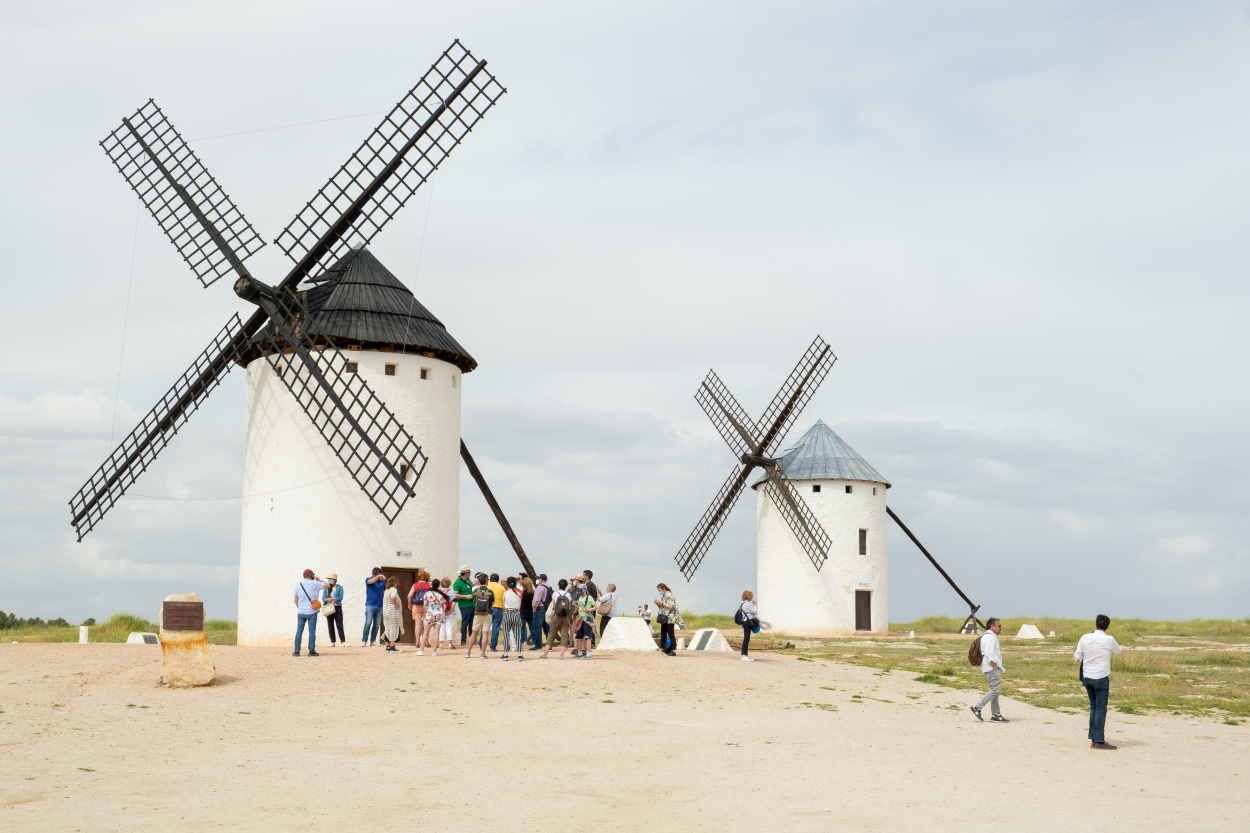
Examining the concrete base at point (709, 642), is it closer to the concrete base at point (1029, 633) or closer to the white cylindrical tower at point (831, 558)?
the concrete base at point (1029, 633)

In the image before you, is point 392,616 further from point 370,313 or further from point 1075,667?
point 1075,667

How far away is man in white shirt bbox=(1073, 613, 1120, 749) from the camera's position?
609 inches

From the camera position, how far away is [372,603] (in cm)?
2503

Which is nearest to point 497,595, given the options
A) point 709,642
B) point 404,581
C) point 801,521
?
point 404,581

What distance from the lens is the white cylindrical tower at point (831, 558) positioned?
1913 inches

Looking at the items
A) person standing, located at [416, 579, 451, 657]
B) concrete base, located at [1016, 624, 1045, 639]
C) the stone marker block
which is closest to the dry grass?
concrete base, located at [1016, 624, 1045, 639]

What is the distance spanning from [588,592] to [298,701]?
271 inches

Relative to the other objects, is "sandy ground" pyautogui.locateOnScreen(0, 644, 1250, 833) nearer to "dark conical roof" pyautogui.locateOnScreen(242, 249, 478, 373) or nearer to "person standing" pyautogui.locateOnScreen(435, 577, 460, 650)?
"person standing" pyautogui.locateOnScreen(435, 577, 460, 650)

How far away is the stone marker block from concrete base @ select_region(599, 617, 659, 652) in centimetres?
917

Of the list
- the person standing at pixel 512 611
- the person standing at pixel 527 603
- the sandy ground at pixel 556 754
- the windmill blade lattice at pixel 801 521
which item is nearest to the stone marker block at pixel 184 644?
the sandy ground at pixel 556 754

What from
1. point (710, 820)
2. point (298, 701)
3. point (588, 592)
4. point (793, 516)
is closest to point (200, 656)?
point (298, 701)

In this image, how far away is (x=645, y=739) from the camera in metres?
15.4

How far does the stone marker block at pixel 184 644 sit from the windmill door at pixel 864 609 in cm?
3418

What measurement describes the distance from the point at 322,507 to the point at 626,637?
7.34 m
